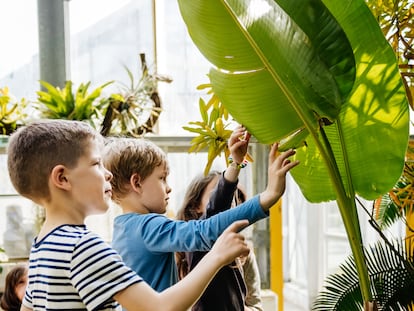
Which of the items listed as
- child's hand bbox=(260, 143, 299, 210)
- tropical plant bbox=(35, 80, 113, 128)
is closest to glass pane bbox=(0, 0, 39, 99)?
tropical plant bbox=(35, 80, 113, 128)

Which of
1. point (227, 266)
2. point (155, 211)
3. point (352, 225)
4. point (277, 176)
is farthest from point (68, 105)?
point (352, 225)

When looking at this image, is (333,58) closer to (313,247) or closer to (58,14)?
(58,14)

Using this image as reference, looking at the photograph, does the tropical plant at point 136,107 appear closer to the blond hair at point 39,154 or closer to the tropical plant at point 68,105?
the tropical plant at point 68,105

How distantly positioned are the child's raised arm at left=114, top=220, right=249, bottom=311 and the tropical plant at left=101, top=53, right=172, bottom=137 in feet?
9.14

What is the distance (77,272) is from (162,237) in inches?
20.5

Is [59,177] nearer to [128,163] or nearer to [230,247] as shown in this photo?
[230,247]

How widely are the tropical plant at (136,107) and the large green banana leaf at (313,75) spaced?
2.52m

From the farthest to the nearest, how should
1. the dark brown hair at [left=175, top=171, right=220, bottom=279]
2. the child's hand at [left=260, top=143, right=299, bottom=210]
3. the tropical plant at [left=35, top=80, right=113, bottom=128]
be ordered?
the tropical plant at [left=35, top=80, right=113, bottom=128] < the dark brown hair at [left=175, top=171, right=220, bottom=279] < the child's hand at [left=260, top=143, right=299, bottom=210]

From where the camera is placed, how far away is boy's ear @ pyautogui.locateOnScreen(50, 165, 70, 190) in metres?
1.37

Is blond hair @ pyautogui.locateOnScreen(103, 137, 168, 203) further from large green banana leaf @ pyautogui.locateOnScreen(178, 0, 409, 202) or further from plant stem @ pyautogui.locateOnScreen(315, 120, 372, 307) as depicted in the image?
plant stem @ pyautogui.locateOnScreen(315, 120, 372, 307)

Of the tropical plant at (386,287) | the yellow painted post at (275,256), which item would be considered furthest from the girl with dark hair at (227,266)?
the yellow painted post at (275,256)

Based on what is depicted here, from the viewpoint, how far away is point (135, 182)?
1.92 m

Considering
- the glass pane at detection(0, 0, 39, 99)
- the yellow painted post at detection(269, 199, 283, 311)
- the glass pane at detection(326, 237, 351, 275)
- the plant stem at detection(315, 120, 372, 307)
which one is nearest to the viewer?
the plant stem at detection(315, 120, 372, 307)

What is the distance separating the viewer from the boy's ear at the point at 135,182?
1.92m
